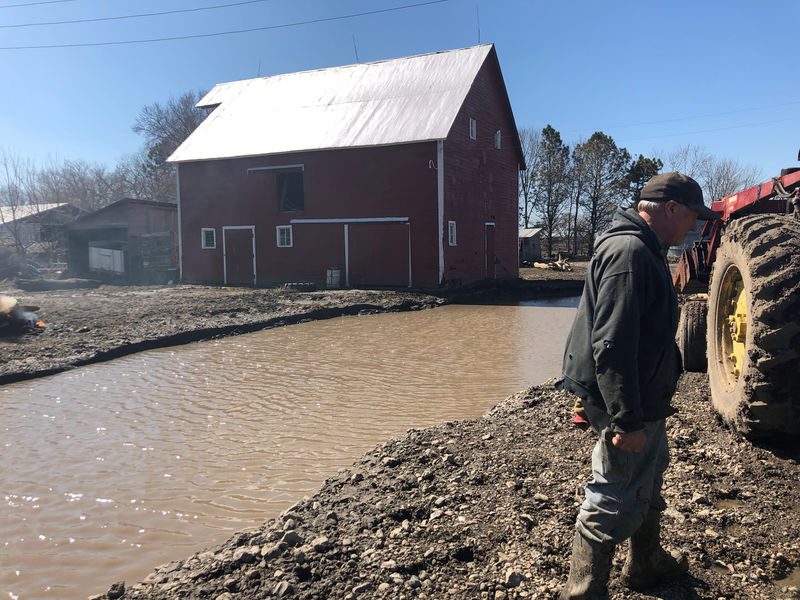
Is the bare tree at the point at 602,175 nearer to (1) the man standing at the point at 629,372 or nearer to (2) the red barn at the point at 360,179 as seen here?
(2) the red barn at the point at 360,179

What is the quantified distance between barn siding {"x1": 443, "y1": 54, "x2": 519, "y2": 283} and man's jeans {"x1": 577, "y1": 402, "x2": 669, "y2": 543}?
747 inches

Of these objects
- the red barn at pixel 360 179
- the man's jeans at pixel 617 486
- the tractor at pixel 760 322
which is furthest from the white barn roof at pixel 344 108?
the man's jeans at pixel 617 486

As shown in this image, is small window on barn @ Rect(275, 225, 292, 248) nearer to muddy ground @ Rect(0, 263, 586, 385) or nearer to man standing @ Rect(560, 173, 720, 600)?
muddy ground @ Rect(0, 263, 586, 385)

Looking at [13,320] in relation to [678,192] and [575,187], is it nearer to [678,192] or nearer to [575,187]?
[678,192]

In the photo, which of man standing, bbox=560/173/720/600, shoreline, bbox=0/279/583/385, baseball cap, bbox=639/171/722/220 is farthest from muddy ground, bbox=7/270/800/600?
shoreline, bbox=0/279/583/385

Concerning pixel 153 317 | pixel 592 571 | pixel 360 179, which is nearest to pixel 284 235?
pixel 360 179

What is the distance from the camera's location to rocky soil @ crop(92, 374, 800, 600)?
2.96m

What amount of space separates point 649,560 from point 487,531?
0.93m

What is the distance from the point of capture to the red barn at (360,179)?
21.8 meters

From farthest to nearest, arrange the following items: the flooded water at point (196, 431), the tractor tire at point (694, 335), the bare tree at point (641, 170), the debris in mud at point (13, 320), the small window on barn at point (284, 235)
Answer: the bare tree at point (641, 170), the small window on barn at point (284, 235), the debris in mud at point (13, 320), the tractor tire at point (694, 335), the flooded water at point (196, 431)

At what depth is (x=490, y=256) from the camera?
26000 mm

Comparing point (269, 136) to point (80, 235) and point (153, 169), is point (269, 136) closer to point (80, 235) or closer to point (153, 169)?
point (80, 235)

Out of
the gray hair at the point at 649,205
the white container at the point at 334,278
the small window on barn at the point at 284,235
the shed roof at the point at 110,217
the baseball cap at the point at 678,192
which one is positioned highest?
the shed roof at the point at 110,217

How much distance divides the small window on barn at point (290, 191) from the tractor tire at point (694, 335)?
20.3 meters
